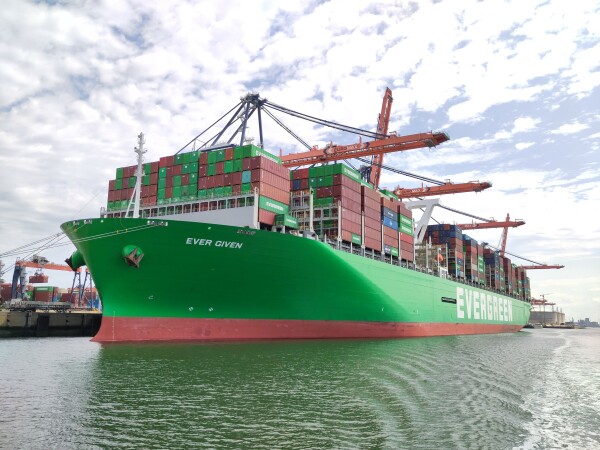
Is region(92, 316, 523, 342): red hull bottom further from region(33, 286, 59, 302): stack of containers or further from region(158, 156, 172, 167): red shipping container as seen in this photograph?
region(33, 286, 59, 302): stack of containers

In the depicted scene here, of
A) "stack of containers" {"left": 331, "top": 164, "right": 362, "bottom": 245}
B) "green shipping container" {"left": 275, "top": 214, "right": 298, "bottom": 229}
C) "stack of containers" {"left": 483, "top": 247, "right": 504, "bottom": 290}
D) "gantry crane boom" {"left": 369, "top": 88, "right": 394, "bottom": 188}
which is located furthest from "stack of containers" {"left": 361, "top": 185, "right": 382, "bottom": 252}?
"stack of containers" {"left": 483, "top": 247, "right": 504, "bottom": 290}

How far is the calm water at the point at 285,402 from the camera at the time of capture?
29.4ft

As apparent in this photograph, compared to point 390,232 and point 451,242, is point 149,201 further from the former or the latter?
point 451,242

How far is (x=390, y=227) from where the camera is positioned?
39.8 m

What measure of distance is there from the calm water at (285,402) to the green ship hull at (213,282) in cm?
348

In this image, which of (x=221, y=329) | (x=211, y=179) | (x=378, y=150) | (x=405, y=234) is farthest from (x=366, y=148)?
(x=221, y=329)

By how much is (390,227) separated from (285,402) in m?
29.4

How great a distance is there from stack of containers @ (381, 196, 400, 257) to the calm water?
1875 centimetres

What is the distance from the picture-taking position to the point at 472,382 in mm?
15562

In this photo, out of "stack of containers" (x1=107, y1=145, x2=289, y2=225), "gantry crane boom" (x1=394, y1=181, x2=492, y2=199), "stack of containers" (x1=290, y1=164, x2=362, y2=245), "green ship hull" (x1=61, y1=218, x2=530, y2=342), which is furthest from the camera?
"gantry crane boom" (x1=394, y1=181, x2=492, y2=199)

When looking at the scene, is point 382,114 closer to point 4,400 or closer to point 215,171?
point 215,171

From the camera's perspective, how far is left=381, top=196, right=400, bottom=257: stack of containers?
38.6 metres

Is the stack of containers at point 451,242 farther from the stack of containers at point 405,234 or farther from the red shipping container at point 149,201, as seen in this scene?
the red shipping container at point 149,201

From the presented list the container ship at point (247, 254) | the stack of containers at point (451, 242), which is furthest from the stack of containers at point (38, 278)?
the stack of containers at point (451, 242)
